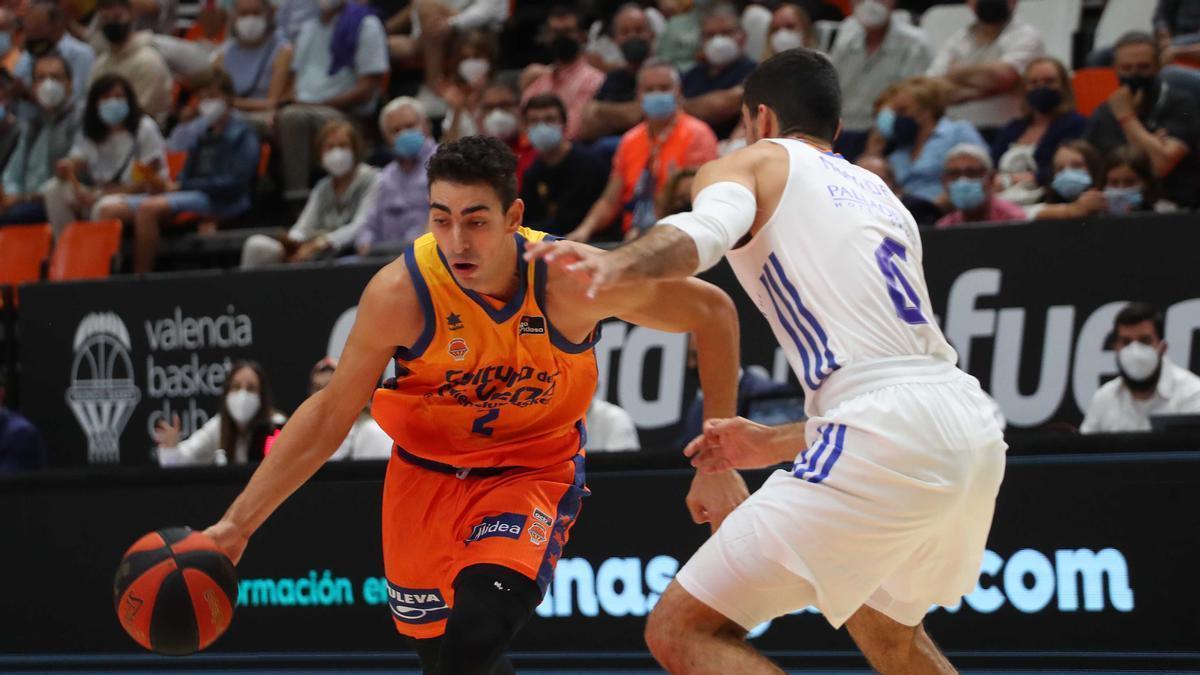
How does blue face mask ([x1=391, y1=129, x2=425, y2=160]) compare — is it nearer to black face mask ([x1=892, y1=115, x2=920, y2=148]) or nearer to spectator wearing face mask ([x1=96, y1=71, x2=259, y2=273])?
spectator wearing face mask ([x1=96, y1=71, x2=259, y2=273])

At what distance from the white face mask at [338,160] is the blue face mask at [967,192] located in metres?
4.74

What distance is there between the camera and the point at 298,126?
12930 mm

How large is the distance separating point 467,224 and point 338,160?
24.5 feet

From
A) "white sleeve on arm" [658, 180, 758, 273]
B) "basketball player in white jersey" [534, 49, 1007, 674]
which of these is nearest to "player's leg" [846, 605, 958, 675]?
"basketball player in white jersey" [534, 49, 1007, 674]

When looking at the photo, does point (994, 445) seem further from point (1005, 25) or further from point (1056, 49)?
point (1056, 49)

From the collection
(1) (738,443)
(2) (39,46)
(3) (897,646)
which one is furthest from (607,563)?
(2) (39,46)

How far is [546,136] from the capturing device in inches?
420

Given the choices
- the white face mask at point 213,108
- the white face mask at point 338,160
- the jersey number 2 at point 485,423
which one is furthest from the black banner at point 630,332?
the jersey number 2 at point 485,423

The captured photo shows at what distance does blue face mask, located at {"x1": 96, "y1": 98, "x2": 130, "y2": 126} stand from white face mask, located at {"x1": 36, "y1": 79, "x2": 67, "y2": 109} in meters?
1.18

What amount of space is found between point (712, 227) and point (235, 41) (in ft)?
36.8

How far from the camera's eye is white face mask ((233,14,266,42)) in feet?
44.8

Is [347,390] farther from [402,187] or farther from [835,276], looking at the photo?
[402,187]

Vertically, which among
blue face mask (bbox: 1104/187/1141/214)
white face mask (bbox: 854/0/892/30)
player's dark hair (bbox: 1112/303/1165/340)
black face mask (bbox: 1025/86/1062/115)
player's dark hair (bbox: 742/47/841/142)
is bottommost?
player's dark hair (bbox: 1112/303/1165/340)

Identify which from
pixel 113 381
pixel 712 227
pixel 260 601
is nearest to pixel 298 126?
pixel 113 381
